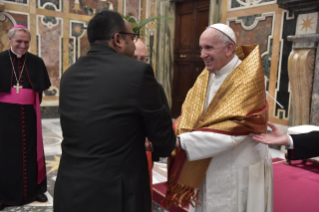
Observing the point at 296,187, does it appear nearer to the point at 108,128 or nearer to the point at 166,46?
the point at 108,128

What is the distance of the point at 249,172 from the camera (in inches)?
73.3

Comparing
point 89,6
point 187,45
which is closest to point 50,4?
point 89,6

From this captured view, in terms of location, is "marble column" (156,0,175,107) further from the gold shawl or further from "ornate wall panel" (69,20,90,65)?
the gold shawl

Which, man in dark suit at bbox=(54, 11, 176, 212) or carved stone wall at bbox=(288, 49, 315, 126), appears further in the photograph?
carved stone wall at bbox=(288, 49, 315, 126)

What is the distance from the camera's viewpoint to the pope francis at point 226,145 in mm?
1731

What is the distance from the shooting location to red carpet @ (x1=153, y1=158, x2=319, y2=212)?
9.57ft

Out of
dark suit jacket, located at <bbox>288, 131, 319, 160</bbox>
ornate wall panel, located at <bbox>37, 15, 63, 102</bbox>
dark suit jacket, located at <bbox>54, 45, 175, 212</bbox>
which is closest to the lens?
dark suit jacket, located at <bbox>54, 45, 175, 212</bbox>

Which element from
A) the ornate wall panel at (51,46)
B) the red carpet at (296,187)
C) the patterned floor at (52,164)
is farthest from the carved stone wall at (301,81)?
the ornate wall panel at (51,46)

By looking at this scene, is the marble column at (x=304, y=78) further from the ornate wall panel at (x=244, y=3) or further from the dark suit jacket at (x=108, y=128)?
the dark suit jacket at (x=108, y=128)

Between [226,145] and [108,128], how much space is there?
0.79 metres

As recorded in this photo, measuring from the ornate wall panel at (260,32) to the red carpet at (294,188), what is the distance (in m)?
1.84

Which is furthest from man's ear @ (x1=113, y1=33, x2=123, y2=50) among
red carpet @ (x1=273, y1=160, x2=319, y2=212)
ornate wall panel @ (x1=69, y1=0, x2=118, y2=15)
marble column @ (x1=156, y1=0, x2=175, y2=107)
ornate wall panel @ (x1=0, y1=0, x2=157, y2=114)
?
marble column @ (x1=156, y1=0, x2=175, y2=107)

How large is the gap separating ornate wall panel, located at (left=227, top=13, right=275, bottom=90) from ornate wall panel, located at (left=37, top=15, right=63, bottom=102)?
430cm

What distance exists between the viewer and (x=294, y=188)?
3.36m
